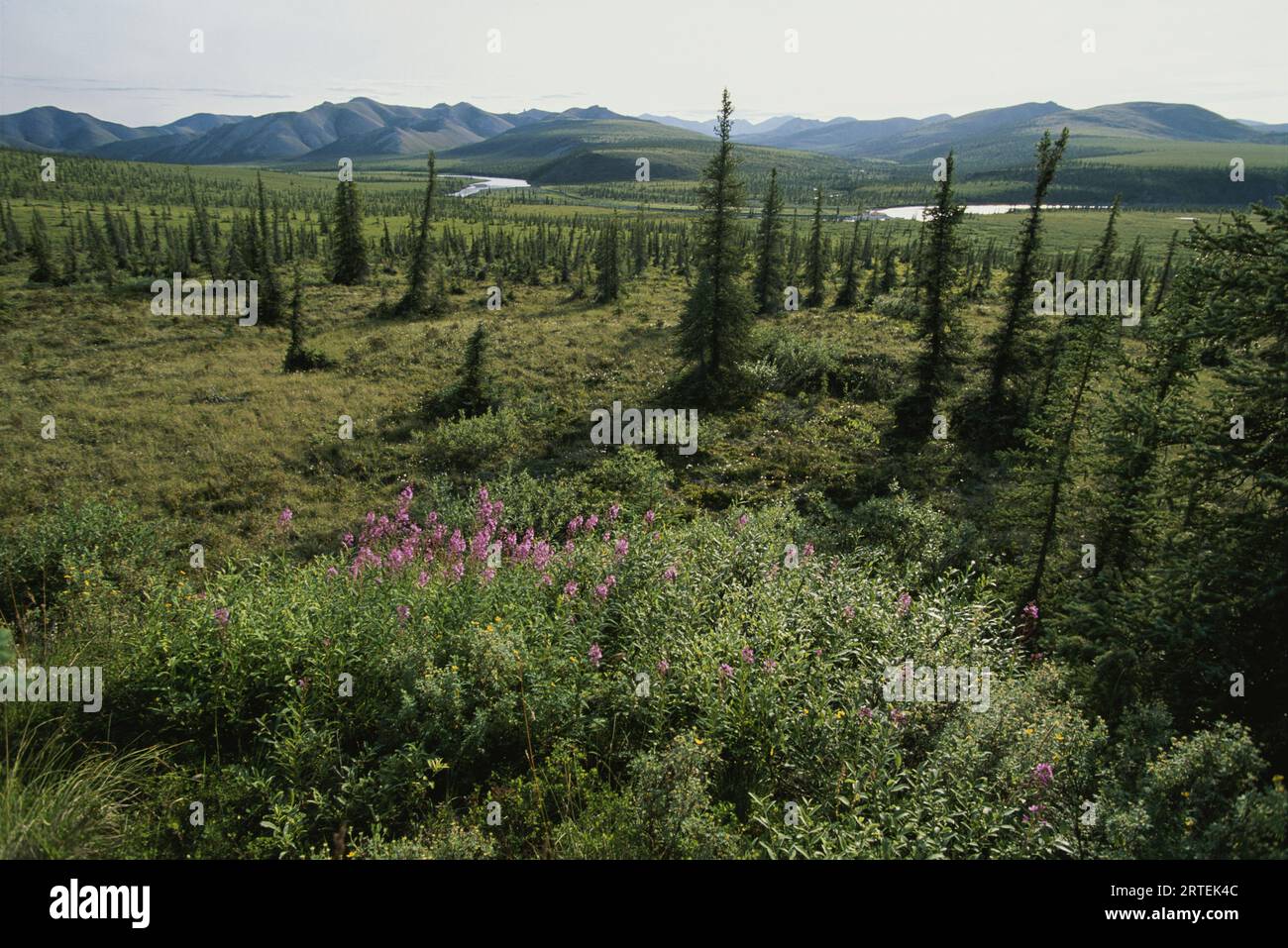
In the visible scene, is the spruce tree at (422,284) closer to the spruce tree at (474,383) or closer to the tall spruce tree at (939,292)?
the spruce tree at (474,383)

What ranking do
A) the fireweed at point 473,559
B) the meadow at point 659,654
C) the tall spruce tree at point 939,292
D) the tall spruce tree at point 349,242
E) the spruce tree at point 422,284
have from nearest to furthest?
the meadow at point 659,654 < the fireweed at point 473,559 < the tall spruce tree at point 939,292 < the spruce tree at point 422,284 < the tall spruce tree at point 349,242

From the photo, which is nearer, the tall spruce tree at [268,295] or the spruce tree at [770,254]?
the tall spruce tree at [268,295]

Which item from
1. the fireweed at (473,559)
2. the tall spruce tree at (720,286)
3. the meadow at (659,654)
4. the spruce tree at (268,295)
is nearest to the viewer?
the meadow at (659,654)

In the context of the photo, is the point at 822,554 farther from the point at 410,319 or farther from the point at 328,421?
the point at 410,319

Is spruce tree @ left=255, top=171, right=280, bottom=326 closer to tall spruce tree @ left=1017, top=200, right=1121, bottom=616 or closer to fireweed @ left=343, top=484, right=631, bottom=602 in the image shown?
fireweed @ left=343, top=484, right=631, bottom=602

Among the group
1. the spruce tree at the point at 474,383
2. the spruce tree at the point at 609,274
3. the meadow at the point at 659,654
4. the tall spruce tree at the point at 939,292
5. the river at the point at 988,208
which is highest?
the river at the point at 988,208

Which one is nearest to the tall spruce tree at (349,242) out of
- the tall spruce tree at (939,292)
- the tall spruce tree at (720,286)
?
the tall spruce tree at (720,286)

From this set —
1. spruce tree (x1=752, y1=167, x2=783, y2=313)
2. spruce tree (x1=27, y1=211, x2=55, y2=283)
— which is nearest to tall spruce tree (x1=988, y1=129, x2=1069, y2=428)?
spruce tree (x1=752, y1=167, x2=783, y2=313)

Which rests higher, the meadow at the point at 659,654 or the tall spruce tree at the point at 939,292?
the tall spruce tree at the point at 939,292

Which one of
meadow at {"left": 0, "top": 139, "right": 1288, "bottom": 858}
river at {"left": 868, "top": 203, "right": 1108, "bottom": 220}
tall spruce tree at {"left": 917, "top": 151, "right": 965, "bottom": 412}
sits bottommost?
meadow at {"left": 0, "top": 139, "right": 1288, "bottom": 858}

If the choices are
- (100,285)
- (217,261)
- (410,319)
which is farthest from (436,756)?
(217,261)

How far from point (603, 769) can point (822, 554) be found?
20.6ft

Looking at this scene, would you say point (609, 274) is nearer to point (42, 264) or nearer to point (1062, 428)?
point (1062, 428)

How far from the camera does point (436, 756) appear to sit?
4953mm
